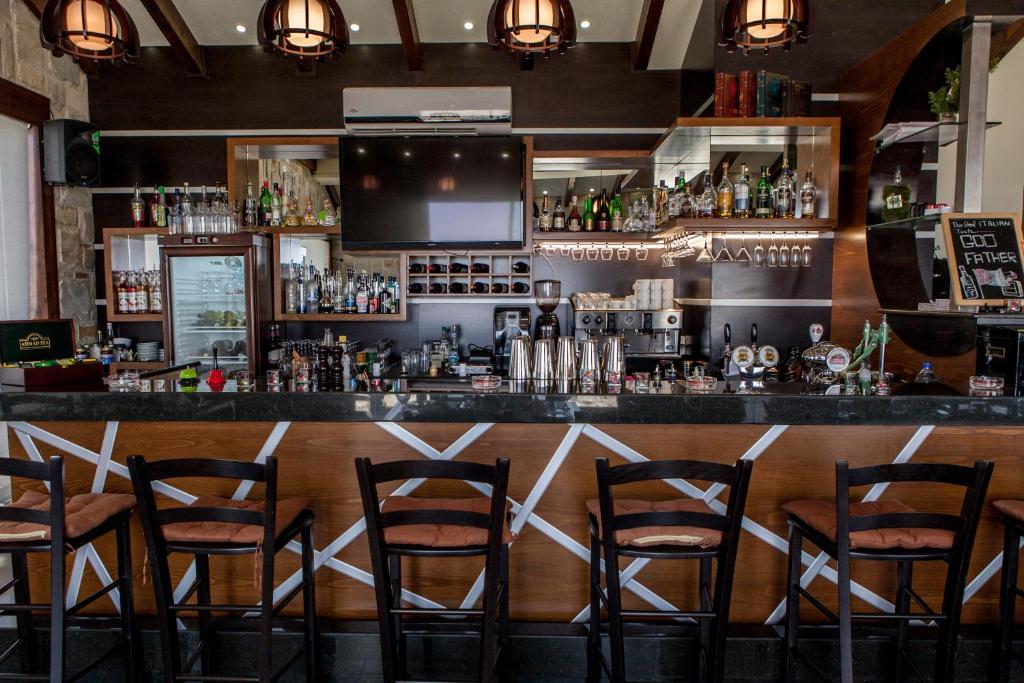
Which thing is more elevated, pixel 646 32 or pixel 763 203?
pixel 646 32

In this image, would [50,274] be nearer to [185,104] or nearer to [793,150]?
[185,104]

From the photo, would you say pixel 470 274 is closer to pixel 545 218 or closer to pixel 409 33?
pixel 545 218

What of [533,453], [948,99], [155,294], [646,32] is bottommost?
[533,453]

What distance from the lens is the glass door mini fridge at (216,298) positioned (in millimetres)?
4348

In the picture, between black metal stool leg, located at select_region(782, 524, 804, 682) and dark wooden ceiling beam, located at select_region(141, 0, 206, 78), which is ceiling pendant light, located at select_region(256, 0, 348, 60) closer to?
black metal stool leg, located at select_region(782, 524, 804, 682)

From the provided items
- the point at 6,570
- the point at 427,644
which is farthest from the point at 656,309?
the point at 6,570

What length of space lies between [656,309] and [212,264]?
3365mm

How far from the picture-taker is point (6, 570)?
10.7ft

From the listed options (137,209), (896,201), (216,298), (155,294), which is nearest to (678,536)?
(896,201)

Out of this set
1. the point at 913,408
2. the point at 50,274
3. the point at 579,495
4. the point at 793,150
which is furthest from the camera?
the point at 50,274

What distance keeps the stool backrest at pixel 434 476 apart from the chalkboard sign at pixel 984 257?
2.34 meters

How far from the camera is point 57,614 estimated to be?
1.88m

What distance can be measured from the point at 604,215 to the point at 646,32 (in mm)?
1331

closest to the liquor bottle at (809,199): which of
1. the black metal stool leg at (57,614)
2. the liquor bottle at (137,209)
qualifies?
the black metal stool leg at (57,614)
